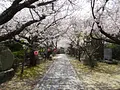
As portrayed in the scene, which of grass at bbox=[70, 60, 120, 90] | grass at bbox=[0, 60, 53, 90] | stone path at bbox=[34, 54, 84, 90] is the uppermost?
grass at bbox=[0, 60, 53, 90]

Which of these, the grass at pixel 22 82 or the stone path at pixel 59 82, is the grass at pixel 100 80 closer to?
the stone path at pixel 59 82

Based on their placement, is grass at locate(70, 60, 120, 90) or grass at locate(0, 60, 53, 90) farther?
grass at locate(70, 60, 120, 90)

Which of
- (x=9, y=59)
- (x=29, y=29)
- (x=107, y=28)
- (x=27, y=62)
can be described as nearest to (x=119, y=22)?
(x=107, y=28)

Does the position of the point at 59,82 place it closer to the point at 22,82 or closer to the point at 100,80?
the point at 22,82

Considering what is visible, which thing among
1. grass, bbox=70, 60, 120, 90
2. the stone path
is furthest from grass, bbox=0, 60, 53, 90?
grass, bbox=70, 60, 120, 90

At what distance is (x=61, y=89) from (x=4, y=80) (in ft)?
14.8

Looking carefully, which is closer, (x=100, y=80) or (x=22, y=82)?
(x=22, y=82)

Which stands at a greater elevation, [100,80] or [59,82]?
[59,82]

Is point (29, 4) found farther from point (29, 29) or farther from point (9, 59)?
point (29, 29)

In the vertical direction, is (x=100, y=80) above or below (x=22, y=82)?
below

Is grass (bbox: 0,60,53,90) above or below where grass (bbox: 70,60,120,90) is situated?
above

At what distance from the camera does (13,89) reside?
12.1 metres

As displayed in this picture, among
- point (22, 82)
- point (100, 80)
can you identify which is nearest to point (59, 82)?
point (22, 82)

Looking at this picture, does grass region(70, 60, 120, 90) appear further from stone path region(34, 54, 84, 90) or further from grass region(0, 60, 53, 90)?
grass region(0, 60, 53, 90)
